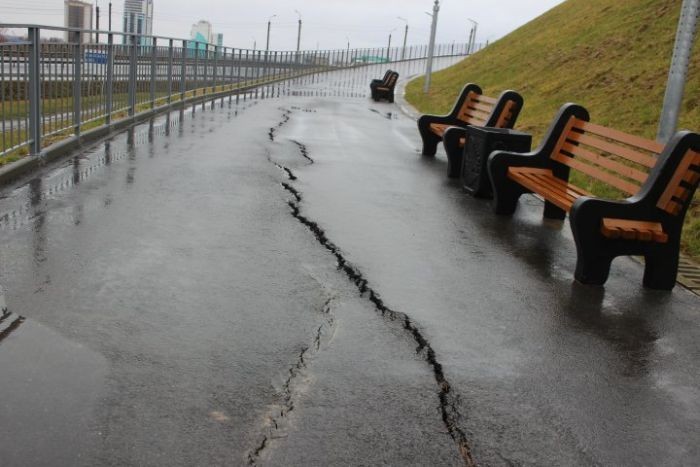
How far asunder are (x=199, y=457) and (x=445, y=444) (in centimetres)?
103

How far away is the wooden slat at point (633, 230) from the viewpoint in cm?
591

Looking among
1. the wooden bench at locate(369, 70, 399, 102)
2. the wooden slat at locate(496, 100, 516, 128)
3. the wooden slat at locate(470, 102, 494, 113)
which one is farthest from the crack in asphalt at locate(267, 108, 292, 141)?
the wooden bench at locate(369, 70, 399, 102)

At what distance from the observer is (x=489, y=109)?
39.1 ft

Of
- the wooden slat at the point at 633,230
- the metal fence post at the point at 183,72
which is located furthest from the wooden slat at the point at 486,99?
the metal fence post at the point at 183,72

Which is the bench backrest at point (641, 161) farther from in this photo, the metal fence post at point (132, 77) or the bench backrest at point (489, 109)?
the metal fence post at point (132, 77)

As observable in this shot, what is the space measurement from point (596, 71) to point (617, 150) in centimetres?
1496

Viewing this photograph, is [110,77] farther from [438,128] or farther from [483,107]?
[483,107]

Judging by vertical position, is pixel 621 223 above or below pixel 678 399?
above

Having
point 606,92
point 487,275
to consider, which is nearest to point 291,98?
point 606,92

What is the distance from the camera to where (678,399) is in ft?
13.6

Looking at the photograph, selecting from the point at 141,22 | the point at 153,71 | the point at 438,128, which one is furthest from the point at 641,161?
the point at 141,22

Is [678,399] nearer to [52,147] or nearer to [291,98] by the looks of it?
[52,147]

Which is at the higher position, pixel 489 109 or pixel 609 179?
pixel 489 109

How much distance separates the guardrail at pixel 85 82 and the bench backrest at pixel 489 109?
18.0 feet
